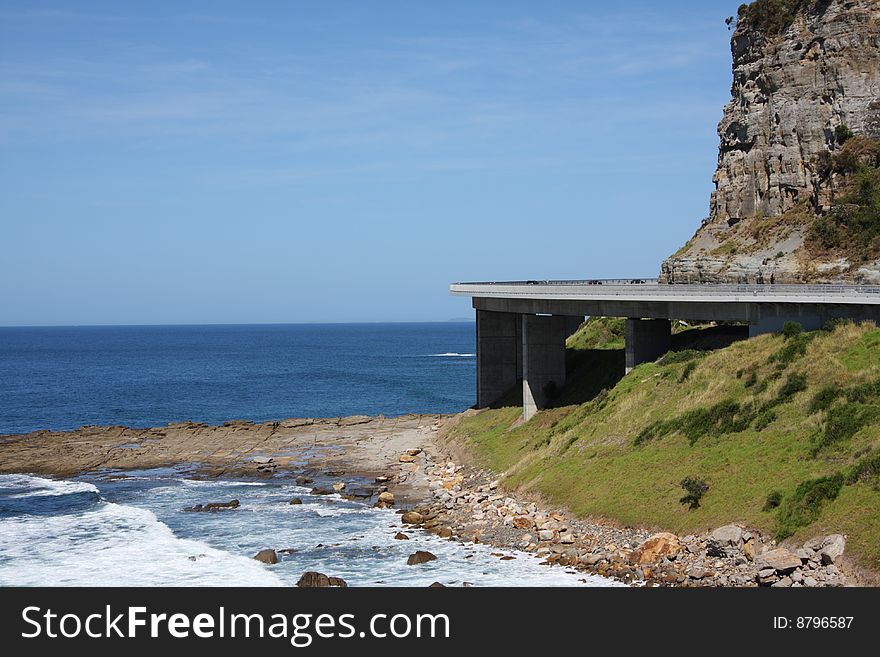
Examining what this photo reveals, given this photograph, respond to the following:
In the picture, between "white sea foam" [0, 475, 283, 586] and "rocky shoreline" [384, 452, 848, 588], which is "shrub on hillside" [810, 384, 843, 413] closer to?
"rocky shoreline" [384, 452, 848, 588]

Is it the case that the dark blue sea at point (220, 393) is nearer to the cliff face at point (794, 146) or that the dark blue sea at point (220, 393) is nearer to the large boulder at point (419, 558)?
the cliff face at point (794, 146)

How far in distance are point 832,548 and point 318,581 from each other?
1939 centimetres

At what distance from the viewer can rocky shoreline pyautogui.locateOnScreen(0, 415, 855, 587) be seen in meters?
34.6

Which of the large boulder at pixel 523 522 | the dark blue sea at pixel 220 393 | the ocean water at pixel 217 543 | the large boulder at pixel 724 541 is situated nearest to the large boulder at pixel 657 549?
the large boulder at pixel 724 541

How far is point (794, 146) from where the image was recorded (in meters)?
70.4

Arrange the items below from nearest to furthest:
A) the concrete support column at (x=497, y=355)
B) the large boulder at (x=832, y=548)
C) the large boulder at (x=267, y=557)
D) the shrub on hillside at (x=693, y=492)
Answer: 1. the large boulder at (x=832, y=548)
2. the shrub on hillside at (x=693, y=492)
3. the large boulder at (x=267, y=557)
4. the concrete support column at (x=497, y=355)

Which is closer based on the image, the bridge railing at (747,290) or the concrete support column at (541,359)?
the bridge railing at (747,290)

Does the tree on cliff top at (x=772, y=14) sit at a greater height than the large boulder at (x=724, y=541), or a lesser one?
greater

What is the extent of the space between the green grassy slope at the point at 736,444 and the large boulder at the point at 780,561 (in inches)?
59.6

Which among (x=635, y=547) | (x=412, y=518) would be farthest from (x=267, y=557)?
(x=635, y=547)

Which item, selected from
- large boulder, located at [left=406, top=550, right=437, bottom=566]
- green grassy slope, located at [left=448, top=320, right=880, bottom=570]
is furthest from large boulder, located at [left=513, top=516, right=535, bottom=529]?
large boulder, located at [left=406, top=550, right=437, bottom=566]

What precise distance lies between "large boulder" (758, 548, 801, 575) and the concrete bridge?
1986 centimetres

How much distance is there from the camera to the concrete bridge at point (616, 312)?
168 feet
